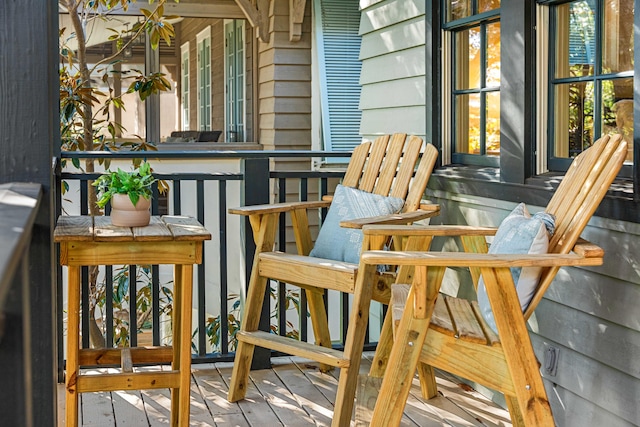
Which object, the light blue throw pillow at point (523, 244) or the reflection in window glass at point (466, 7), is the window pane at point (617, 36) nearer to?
the light blue throw pillow at point (523, 244)

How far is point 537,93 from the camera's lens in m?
3.22

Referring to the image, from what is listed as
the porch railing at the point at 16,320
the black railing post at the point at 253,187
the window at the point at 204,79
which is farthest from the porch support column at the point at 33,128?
the window at the point at 204,79

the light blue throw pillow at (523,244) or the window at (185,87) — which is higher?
the window at (185,87)

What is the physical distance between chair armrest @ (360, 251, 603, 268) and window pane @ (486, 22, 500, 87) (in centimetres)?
149

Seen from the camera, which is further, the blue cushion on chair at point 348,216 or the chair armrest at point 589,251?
the blue cushion on chair at point 348,216

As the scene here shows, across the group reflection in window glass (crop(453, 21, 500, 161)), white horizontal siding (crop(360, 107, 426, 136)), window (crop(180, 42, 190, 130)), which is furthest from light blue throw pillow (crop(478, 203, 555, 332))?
window (crop(180, 42, 190, 130))

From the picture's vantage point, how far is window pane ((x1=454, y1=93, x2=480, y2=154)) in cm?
382

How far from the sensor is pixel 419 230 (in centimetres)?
286

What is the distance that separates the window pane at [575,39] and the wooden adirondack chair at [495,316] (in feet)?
1.77

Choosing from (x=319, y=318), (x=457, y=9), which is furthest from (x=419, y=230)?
(x=457, y=9)

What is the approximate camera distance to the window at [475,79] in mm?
3645

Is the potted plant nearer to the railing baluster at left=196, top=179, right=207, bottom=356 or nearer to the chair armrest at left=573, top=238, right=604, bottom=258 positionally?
the railing baluster at left=196, top=179, right=207, bottom=356

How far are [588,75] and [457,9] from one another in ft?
3.45

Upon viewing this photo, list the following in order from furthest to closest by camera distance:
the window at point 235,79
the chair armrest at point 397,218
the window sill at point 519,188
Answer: the window at point 235,79, the chair armrest at point 397,218, the window sill at point 519,188
